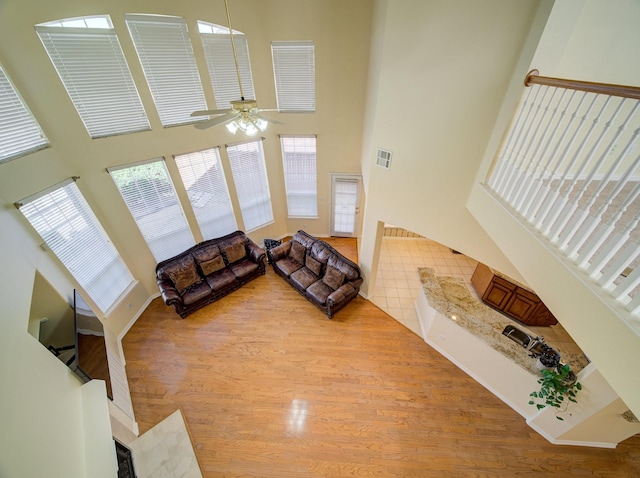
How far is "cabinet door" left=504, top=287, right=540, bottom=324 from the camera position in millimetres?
4918

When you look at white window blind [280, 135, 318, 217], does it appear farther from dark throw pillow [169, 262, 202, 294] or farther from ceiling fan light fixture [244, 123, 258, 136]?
ceiling fan light fixture [244, 123, 258, 136]

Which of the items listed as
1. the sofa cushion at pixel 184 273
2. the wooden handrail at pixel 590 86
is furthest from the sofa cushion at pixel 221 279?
the wooden handrail at pixel 590 86

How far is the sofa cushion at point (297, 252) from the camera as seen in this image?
612cm

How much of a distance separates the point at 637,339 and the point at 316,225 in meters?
6.41

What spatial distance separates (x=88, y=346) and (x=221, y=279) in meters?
2.56

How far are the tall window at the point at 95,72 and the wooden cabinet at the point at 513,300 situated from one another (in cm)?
730

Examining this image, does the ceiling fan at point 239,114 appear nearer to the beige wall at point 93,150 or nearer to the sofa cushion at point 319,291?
the beige wall at point 93,150

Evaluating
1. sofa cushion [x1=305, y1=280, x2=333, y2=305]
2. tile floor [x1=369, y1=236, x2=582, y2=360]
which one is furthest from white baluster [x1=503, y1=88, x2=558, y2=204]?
sofa cushion [x1=305, y1=280, x2=333, y2=305]

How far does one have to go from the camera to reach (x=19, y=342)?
2127 mm

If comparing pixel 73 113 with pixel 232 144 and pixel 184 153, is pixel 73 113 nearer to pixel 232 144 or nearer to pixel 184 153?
pixel 184 153

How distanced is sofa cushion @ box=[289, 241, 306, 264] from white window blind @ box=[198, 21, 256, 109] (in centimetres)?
323

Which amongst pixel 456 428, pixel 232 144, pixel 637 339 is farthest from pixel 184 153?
pixel 456 428

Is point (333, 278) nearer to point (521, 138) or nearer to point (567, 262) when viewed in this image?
point (521, 138)

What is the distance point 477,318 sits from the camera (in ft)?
14.5
